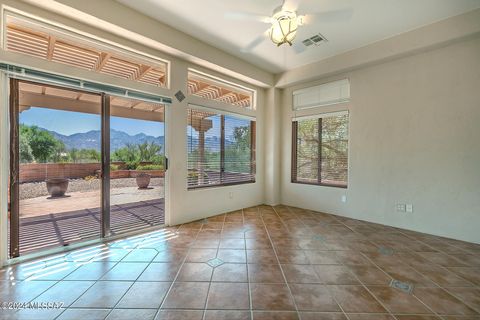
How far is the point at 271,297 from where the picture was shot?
187 centimetres

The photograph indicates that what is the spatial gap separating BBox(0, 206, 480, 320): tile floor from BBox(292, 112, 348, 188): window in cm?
150

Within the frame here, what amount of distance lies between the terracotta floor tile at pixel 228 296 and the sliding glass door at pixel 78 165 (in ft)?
6.66

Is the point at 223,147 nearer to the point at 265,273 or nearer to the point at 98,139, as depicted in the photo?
the point at 98,139

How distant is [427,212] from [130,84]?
5033 millimetres

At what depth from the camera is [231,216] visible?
4.32 metres

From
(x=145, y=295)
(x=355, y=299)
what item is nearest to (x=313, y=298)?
(x=355, y=299)

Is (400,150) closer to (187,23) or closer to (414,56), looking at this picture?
(414,56)

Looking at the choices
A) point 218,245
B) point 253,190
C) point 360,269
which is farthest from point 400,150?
point 218,245

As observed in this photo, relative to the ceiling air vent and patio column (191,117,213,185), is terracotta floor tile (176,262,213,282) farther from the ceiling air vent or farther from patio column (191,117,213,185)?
the ceiling air vent

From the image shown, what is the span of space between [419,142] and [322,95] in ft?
6.43

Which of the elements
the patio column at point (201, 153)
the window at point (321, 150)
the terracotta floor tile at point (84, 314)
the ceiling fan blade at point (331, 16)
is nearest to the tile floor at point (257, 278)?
the terracotta floor tile at point (84, 314)

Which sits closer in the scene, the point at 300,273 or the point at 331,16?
the point at 300,273

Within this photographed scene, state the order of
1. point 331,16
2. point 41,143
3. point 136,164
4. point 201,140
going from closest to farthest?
point 41,143 < point 331,16 < point 136,164 < point 201,140

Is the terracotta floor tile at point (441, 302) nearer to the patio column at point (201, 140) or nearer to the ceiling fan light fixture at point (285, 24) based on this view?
the ceiling fan light fixture at point (285, 24)
